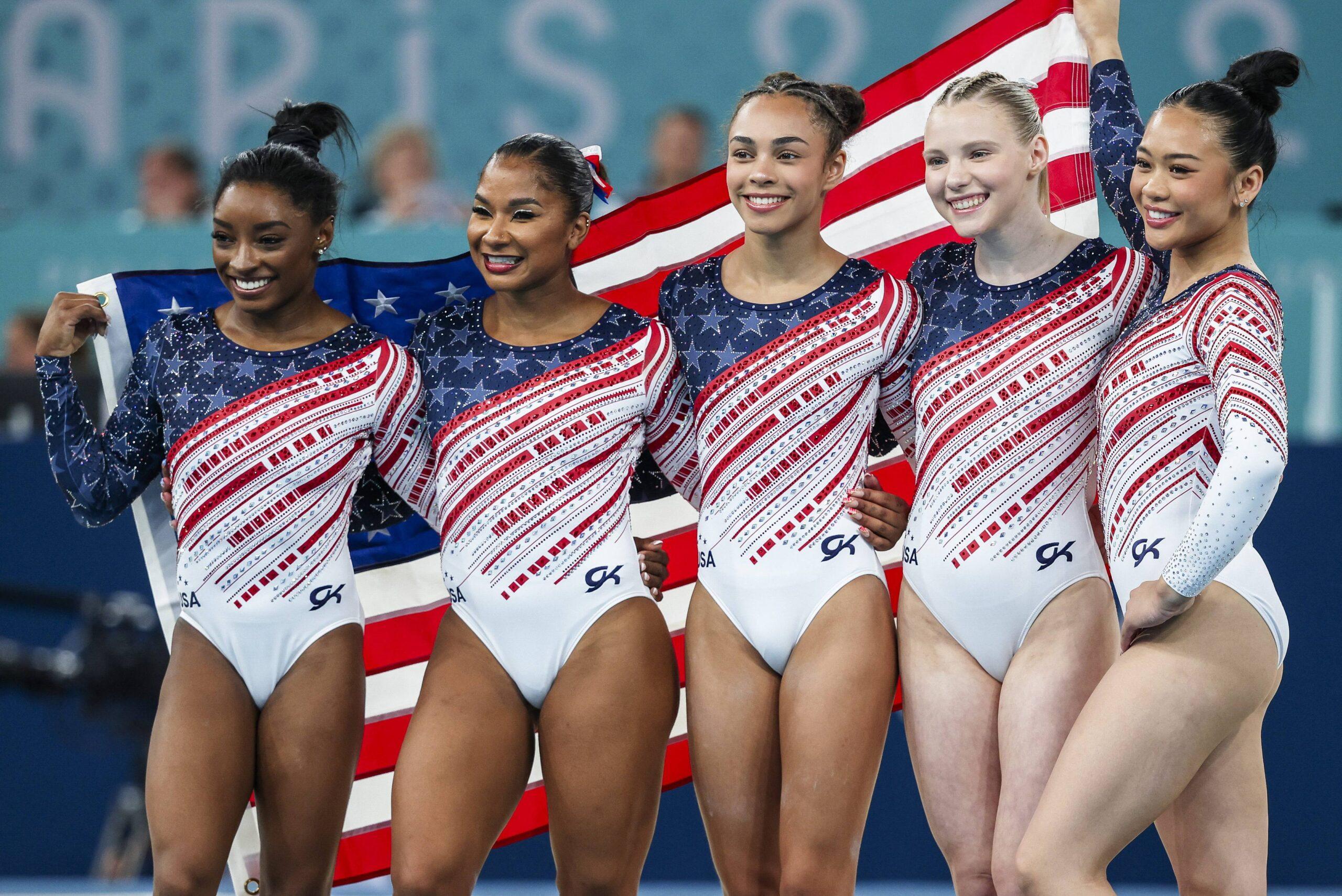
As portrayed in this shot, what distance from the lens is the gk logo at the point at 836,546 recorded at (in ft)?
9.83

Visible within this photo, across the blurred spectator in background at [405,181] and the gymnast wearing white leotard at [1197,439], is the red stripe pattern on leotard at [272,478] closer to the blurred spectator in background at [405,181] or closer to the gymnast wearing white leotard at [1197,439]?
the gymnast wearing white leotard at [1197,439]

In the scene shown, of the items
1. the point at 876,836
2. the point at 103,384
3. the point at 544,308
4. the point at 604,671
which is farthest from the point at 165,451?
the point at 876,836

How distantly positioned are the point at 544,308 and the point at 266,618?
0.85 metres

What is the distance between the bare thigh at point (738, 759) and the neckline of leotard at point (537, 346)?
2.22ft

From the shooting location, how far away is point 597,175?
128 inches

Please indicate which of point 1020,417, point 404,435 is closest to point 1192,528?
point 1020,417

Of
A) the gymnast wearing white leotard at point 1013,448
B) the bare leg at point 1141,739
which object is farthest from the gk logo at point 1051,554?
the bare leg at point 1141,739

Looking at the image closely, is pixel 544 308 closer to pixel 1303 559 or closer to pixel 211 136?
pixel 1303 559

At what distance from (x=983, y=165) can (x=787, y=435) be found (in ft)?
2.17

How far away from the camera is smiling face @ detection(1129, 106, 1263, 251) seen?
2783 mm

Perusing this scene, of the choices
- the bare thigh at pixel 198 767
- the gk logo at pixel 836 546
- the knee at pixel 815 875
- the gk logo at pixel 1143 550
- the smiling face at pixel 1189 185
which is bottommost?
the knee at pixel 815 875

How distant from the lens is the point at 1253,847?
2.72m

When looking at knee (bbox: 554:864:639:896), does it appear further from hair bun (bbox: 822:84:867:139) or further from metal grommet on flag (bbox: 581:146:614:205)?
hair bun (bbox: 822:84:867:139)

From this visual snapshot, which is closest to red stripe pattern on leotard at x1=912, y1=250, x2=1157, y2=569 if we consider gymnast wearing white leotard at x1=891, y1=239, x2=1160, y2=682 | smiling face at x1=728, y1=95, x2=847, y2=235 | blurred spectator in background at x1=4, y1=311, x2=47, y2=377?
gymnast wearing white leotard at x1=891, y1=239, x2=1160, y2=682
